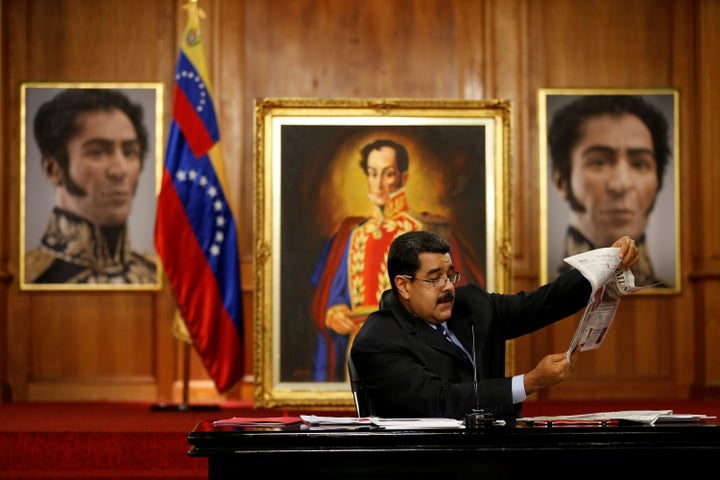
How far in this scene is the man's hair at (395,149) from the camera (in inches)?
301

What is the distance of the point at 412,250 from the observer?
391 centimetres

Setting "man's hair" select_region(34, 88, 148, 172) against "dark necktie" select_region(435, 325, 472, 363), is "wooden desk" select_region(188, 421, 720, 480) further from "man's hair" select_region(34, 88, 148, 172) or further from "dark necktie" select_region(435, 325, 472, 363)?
"man's hair" select_region(34, 88, 148, 172)

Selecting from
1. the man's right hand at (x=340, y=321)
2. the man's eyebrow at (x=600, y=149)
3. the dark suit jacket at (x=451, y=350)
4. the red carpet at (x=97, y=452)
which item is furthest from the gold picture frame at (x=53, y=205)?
the dark suit jacket at (x=451, y=350)

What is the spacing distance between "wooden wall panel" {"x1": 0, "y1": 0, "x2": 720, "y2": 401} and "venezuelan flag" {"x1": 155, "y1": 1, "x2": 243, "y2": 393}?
0.84 m

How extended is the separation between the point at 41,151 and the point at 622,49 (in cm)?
443

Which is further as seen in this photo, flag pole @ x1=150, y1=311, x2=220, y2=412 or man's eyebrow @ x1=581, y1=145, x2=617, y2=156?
man's eyebrow @ x1=581, y1=145, x2=617, y2=156

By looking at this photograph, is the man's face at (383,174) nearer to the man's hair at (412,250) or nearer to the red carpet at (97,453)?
the red carpet at (97,453)

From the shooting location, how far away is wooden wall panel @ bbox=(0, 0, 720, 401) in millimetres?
8188

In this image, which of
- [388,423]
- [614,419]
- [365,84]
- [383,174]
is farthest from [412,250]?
[365,84]

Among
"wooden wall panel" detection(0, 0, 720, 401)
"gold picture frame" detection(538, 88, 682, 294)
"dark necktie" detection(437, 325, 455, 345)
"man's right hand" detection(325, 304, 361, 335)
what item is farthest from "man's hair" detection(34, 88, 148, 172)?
"dark necktie" detection(437, 325, 455, 345)

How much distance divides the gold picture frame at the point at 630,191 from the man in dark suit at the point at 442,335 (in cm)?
420

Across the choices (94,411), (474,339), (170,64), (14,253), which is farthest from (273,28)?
(474,339)

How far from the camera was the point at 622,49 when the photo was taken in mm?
8398

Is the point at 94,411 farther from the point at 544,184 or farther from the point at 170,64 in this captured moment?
the point at 544,184
